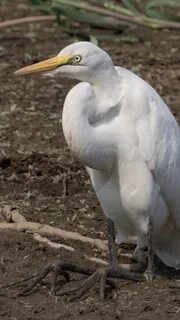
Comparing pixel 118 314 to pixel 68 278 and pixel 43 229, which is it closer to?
pixel 68 278

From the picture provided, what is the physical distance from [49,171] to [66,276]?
1.93m

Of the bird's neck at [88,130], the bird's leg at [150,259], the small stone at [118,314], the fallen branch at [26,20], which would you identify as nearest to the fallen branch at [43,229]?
the bird's leg at [150,259]

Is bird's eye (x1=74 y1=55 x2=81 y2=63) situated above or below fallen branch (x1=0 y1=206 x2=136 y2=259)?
above

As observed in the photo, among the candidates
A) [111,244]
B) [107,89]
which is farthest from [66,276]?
[107,89]

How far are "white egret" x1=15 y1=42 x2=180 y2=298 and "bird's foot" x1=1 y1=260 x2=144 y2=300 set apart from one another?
0.39m

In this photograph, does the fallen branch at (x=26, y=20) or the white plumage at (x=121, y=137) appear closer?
the white plumage at (x=121, y=137)

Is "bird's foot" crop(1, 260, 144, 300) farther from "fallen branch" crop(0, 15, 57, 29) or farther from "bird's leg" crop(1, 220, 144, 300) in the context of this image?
"fallen branch" crop(0, 15, 57, 29)

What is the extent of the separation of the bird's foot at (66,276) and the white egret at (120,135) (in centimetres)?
39

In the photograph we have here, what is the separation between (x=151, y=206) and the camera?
20.0 ft

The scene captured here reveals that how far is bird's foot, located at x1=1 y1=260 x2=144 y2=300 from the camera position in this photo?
5828mm

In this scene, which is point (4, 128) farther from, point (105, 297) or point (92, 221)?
point (105, 297)

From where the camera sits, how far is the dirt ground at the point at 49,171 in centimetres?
569

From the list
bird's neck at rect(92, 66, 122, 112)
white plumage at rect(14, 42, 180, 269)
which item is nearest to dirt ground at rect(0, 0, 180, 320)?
white plumage at rect(14, 42, 180, 269)

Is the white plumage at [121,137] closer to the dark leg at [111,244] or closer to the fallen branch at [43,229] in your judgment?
the dark leg at [111,244]
